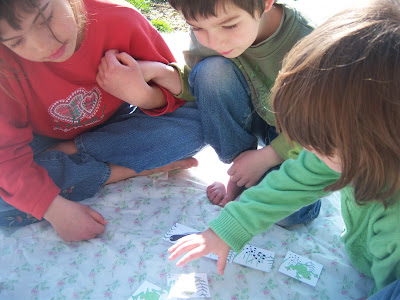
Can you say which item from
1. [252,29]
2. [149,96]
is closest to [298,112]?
[252,29]

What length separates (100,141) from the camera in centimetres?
153

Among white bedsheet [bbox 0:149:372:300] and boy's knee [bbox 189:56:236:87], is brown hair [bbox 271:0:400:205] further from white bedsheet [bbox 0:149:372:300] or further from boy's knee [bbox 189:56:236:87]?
boy's knee [bbox 189:56:236:87]

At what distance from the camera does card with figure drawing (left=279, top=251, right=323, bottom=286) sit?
1201 mm

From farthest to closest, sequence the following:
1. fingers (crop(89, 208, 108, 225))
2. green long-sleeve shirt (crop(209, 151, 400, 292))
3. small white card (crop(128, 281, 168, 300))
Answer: fingers (crop(89, 208, 108, 225)) → small white card (crop(128, 281, 168, 300)) → green long-sleeve shirt (crop(209, 151, 400, 292))

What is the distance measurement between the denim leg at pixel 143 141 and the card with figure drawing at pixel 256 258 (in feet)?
1.62

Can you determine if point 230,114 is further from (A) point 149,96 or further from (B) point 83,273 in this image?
(B) point 83,273

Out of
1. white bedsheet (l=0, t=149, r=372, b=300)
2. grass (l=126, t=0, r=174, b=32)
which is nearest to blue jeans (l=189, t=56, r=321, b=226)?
white bedsheet (l=0, t=149, r=372, b=300)

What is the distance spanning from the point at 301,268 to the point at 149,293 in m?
0.47

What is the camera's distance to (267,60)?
4.55ft

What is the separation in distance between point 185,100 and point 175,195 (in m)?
0.39

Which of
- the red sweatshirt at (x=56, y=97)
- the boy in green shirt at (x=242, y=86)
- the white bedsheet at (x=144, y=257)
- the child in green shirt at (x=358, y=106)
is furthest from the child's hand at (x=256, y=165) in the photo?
the child in green shirt at (x=358, y=106)

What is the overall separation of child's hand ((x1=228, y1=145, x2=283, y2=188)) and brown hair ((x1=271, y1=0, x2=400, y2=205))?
60cm

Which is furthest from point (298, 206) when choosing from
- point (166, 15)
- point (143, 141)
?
point (166, 15)

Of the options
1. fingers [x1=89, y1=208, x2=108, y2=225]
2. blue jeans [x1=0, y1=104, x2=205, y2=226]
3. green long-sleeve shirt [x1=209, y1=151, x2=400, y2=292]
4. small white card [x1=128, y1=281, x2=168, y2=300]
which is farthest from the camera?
blue jeans [x1=0, y1=104, x2=205, y2=226]
